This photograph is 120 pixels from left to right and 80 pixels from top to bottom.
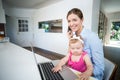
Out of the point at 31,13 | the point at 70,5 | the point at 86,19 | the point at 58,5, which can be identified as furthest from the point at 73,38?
the point at 31,13

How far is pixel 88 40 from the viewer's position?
2.59 ft

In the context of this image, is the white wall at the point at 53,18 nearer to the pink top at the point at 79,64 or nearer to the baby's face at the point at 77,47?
the pink top at the point at 79,64

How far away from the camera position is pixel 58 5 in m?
4.48

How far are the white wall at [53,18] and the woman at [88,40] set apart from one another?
7.84 feet

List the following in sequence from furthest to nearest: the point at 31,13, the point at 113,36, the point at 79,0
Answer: the point at 113,36 → the point at 31,13 → the point at 79,0

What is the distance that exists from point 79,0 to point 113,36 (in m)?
7.01

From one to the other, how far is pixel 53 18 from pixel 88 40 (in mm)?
4223

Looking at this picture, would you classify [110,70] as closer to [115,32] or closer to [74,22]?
[74,22]

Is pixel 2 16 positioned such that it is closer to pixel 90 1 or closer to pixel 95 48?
pixel 90 1

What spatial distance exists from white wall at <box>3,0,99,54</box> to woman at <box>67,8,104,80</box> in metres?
2.39

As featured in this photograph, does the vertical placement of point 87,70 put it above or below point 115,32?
below

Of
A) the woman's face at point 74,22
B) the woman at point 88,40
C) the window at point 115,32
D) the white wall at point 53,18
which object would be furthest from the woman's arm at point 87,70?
the window at point 115,32

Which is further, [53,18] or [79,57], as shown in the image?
[53,18]

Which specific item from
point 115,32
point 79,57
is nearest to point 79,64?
point 79,57
